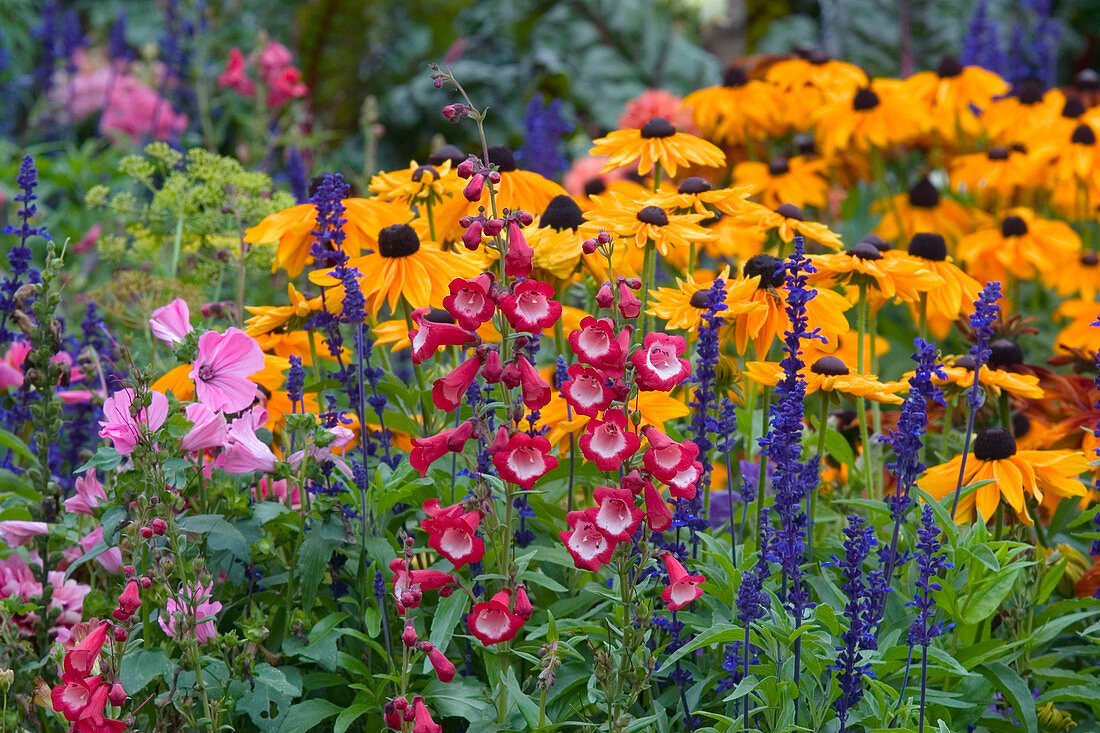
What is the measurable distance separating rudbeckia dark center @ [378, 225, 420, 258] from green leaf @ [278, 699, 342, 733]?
86cm

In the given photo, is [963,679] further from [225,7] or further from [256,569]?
[225,7]

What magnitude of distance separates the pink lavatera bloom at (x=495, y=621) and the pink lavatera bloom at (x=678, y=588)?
21cm

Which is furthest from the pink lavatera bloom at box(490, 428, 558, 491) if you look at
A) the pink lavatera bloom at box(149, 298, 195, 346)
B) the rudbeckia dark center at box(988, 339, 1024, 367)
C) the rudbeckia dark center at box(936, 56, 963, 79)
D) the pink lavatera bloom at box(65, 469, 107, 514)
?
the rudbeckia dark center at box(936, 56, 963, 79)

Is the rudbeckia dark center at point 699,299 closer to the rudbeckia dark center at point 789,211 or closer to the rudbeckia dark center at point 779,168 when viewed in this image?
the rudbeckia dark center at point 789,211

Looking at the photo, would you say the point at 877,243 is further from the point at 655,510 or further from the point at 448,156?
the point at 655,510

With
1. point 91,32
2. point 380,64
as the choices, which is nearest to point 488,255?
point 380,64

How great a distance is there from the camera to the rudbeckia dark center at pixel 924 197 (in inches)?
153

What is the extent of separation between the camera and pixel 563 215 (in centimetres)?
228

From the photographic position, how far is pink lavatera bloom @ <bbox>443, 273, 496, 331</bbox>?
1.40 m

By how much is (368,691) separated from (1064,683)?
1231 millimetres

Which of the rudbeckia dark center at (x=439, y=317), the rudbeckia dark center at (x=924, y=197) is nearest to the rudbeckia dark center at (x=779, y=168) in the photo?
the rudbeckia dark center at (x=924, y=197)

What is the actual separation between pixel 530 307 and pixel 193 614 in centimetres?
65

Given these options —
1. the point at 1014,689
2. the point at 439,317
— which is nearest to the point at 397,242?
the point at 439,317

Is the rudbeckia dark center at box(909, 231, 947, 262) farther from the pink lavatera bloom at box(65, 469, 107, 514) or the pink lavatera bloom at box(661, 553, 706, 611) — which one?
the pink lavatera bloom at box(65, 469, 107, 514)
